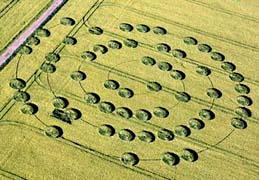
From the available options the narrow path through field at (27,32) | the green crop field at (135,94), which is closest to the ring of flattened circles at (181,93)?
the green crop field at (135,94)

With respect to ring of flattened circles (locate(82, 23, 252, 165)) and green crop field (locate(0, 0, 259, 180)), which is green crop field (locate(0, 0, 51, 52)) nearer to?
green crop field (locate(0, 0, 259, 180))

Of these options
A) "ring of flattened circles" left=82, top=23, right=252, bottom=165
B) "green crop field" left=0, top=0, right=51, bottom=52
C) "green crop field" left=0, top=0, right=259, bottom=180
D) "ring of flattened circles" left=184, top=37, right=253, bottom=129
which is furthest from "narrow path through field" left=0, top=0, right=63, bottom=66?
"ring of flattened circles" left=184, top=37, right=253, bottom=129

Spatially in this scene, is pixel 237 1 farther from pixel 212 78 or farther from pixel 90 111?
pixel 90 111

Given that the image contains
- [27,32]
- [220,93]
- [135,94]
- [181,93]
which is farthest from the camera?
[27,32]

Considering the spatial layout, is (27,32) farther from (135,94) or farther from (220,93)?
(220,93)

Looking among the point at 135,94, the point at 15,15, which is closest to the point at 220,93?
the point at 135,94

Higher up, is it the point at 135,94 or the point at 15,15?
the point at 15,15

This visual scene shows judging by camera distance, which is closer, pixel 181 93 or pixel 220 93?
pixel 181 93
